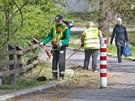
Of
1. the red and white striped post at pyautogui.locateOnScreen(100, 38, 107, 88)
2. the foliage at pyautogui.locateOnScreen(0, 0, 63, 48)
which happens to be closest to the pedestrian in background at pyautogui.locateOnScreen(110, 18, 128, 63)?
the foliage at pyautogui.locateOnScreen(0, 0, 63, 48)

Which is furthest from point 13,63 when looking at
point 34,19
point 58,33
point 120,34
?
point 120,34

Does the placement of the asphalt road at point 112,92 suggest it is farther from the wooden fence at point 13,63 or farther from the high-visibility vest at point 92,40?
the wooden fence at point 13,63

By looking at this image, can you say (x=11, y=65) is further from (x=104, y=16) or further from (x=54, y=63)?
(x=104, y=16)

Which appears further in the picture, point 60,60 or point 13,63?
point 60,60

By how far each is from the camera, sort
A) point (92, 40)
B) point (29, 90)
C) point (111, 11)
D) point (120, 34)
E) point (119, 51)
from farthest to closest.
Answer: point (111, 11), point (119, 51), point (120, 34), point (92, 40), point (29, 90)

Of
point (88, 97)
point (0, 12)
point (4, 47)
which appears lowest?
point (88, 97)

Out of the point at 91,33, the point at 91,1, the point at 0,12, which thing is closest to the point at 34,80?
the point at 0,12

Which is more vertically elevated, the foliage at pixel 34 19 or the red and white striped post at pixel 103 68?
the foliage at pixel 34 19

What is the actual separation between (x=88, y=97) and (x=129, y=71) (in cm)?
592

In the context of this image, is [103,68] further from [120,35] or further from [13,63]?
[120,35]

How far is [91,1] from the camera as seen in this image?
90.5 feet

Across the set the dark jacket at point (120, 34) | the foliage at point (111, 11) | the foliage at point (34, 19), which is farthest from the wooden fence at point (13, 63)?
the foliage at point (111, 11)

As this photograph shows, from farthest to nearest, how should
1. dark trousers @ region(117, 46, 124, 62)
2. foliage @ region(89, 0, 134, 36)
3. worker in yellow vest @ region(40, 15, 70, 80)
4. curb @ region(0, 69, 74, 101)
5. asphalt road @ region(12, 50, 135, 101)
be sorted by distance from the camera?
foliage @ region(89, 0, 134, 36) < dark trousers @ region(117, 46, 124, 62) < worker in yellow vest @ region(40, 15, 70, 80) < asphalt road @ region(12, 50, 135, 101) < curb @ region(0, 69, 74, 101)

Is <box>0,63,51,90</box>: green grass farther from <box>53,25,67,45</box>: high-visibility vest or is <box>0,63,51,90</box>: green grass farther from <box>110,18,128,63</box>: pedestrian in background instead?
<box>110,18,128,63</box>: pedestrian in background
